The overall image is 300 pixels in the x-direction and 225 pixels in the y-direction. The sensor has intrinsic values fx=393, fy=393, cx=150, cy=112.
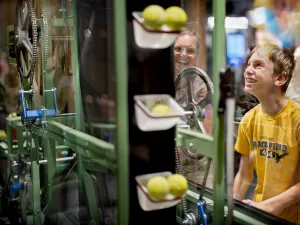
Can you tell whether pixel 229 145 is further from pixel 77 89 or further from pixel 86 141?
pixel 77 89

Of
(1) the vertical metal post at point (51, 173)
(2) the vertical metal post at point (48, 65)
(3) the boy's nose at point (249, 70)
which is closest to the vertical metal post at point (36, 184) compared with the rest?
(1) the vertical metal post at point (51, 173)

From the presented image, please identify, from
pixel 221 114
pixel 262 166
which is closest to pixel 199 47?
pixel 262 166

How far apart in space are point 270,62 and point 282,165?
0.51 m

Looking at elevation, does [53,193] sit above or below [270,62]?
below

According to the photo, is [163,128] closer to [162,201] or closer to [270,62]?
[162,201]

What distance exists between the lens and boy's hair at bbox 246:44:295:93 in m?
1.95

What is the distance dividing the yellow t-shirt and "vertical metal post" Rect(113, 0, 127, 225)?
90 cm

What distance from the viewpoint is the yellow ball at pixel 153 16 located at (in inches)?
43.1

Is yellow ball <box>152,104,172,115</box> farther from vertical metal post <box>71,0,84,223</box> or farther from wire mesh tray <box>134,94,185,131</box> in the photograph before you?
vertical metal post <box>71,0,84,223</box>

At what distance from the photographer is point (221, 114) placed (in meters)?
1.35

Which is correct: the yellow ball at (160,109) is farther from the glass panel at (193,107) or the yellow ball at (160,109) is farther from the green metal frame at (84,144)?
the glass panel at (193,107)

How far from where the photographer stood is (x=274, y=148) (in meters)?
1.92

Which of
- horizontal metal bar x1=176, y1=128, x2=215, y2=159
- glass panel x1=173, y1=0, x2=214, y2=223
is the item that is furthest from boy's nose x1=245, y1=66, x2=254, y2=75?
horizontal metal bar x1=176, y1=128, x2=215, y2=159

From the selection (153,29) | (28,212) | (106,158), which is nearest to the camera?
(153,29)
